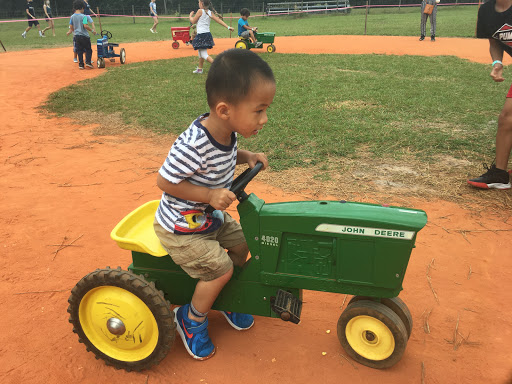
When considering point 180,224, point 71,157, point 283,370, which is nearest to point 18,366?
point 180,224

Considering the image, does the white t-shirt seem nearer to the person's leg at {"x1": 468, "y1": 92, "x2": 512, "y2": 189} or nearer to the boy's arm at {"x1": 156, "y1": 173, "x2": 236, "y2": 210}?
the person's leg at {"x1": 468, "y1": 92, "x2": 512, "y2": 189}

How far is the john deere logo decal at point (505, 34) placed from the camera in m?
4.08

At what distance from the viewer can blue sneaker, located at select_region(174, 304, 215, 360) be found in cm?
227

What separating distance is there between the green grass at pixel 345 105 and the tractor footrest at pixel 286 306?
2.73 m

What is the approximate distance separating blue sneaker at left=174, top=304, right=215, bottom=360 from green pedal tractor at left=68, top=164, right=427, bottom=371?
0.14 metres

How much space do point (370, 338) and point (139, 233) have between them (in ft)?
4.44

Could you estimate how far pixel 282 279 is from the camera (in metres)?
2.16

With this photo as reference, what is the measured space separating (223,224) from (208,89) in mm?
807

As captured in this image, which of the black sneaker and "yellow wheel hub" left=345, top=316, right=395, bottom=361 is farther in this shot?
the black sneaker

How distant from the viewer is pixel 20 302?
9.09 ft

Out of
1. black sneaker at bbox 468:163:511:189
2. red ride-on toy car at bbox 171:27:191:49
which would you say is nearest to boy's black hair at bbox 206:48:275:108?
black sneaker at bbox 468:163:511:189

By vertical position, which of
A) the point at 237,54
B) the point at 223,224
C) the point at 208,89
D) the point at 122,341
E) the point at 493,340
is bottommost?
the point at 493,340

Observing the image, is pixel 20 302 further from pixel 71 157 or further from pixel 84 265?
pixel 71 157

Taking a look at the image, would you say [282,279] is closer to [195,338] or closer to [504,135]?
[195,338]
